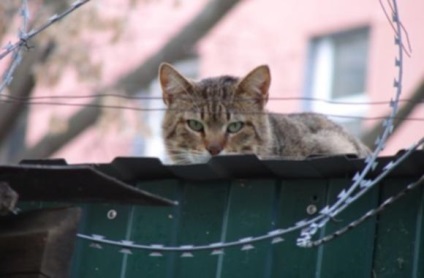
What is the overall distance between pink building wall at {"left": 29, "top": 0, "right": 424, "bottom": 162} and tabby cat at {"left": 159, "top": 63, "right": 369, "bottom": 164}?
315 inches

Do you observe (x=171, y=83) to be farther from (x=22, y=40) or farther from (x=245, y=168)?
(x=22, y=40)

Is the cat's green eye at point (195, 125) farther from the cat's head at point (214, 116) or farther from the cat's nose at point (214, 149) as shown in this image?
the cat's nose at point (214, 149)

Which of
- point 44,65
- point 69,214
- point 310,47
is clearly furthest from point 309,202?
point 310,47

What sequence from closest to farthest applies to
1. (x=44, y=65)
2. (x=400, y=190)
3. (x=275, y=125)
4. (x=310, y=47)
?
(x=400, y=190), (x=275, y=125), (x=44, y=65), (x=310, y=47)

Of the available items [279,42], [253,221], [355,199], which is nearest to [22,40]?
[253,221]

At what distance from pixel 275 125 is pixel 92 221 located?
6.47ft

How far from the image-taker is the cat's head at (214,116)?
7.97 metres

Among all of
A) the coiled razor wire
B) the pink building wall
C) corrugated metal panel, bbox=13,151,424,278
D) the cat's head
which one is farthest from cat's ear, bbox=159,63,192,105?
the pink building wall

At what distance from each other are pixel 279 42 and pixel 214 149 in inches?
424

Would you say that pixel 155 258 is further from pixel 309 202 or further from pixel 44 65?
pixel 44 65

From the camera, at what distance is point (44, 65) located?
12391 millimetres

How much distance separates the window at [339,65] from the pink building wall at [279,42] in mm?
171

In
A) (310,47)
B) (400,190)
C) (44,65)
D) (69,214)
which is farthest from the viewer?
(310,47)

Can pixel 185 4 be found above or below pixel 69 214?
above
